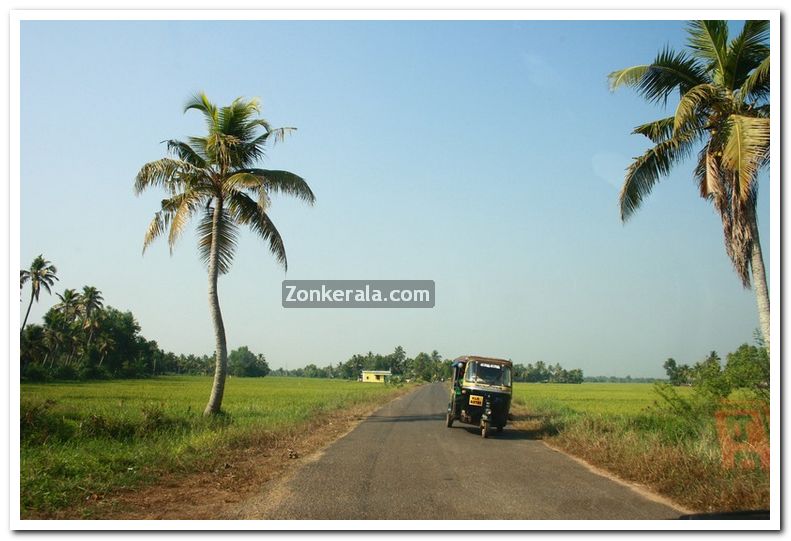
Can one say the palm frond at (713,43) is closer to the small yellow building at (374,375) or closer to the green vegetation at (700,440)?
the green vegetation at (700,440)

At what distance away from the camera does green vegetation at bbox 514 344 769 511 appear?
8289 millimetres

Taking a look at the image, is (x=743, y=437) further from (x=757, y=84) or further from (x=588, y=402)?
(x=588, y=402)

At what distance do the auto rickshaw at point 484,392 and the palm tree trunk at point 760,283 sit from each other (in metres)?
8.18

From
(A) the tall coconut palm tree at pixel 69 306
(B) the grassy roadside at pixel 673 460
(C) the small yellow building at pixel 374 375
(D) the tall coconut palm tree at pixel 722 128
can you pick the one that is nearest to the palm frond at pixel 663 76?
(D) the tall coconut palm tree at pixel 722 128

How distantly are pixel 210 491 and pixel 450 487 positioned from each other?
3809 mm

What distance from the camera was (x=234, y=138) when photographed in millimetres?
18359

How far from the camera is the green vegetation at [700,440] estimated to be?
8289mm

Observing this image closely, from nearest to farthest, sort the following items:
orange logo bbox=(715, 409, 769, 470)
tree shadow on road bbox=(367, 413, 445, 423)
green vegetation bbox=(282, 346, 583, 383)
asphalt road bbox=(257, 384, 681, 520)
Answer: asphalt road bbox=(257, 384, 681, 520) → orange logo bbox=(715, 409, 769, 470) → tree shadow on road bbox=(367, 413, 445, 423) → green vegetation bbox=(282, 346, 583, 383)

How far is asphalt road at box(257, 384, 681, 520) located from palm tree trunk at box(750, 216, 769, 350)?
4245 millimetres

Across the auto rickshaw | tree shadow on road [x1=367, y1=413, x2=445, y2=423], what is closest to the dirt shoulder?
the auto rickshaw

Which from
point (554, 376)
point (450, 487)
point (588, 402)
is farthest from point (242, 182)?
point (554, 376)

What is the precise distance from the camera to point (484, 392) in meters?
18.1

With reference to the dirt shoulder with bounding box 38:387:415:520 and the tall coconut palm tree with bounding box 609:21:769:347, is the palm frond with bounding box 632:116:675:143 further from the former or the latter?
the dirt shoulder with bounding box 38:387:415:520
